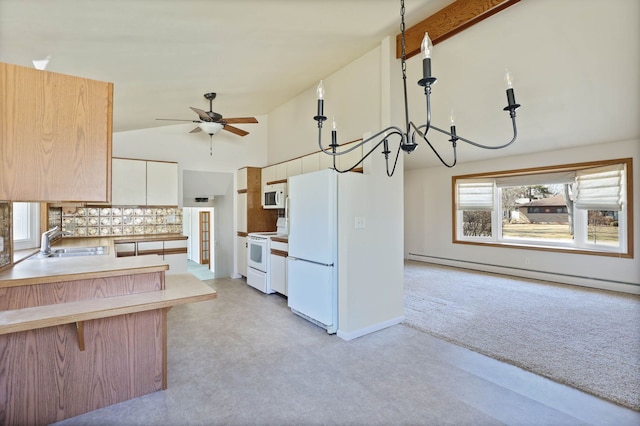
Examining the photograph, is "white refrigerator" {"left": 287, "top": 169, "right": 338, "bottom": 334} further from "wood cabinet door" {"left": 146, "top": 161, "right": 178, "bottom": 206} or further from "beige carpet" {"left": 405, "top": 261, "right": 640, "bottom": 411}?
"wood cabinet door" {"left": 146, "top": 161, "right": 178, "bottom": 206}

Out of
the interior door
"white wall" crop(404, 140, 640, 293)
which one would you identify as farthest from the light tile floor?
the interior door

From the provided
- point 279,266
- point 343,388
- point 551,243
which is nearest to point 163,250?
point 279,266

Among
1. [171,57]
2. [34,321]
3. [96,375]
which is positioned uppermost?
[171,57]

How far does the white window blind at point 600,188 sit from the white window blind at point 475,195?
140 cm

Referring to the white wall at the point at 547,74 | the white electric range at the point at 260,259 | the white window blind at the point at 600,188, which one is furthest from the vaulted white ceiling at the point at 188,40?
the white window blind at the point at 600,188

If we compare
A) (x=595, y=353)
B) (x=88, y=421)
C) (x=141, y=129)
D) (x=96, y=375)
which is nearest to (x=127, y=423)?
(x=88, y=421)

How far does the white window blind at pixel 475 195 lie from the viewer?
619 centimetres

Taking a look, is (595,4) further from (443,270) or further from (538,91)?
(443,270)

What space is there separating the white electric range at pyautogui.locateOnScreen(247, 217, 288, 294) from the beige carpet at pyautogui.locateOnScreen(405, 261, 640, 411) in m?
2.07

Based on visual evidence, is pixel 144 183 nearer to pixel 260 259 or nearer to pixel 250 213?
pixel 250 213

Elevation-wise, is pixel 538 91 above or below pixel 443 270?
above

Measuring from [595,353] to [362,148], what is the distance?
9.34ft

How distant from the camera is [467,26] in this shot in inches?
109

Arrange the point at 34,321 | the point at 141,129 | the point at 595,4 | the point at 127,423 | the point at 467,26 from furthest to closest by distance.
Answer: the point at 141,129, the point at 467,26, the point at 595,4, the point at 127,423, the point at 34,321
